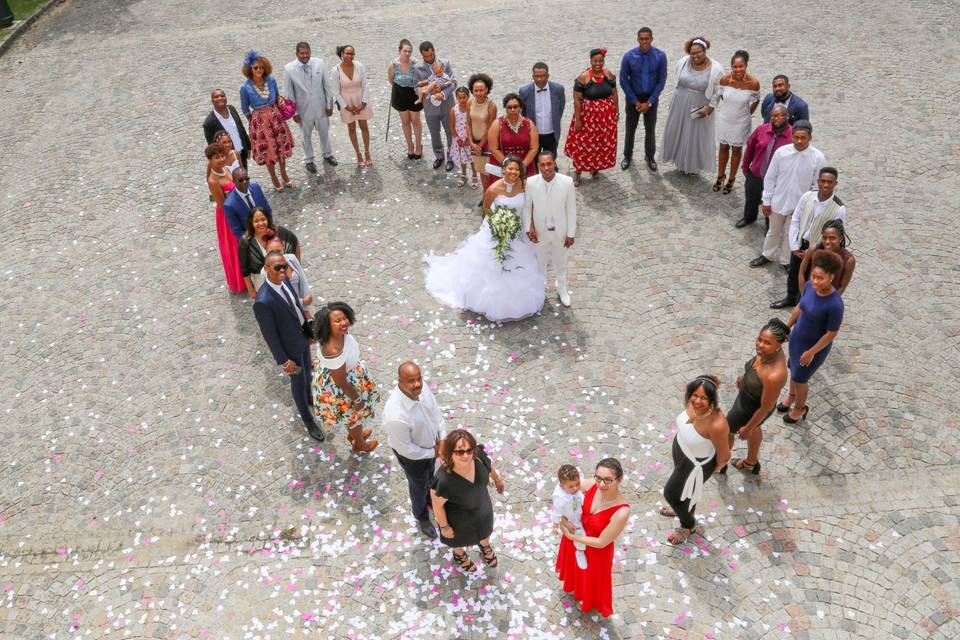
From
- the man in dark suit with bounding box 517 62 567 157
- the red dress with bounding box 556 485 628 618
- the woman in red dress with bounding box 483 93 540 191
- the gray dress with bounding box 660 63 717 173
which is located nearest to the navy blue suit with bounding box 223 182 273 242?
the woman in red dress with bounding box 483 93 540 191

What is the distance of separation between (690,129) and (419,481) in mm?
7034

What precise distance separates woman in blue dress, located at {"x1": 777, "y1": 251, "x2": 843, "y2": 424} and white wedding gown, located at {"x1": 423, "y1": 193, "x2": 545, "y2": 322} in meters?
2.99

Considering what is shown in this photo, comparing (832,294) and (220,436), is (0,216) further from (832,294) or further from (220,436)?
(832,294)

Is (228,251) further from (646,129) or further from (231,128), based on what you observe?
(646,129)

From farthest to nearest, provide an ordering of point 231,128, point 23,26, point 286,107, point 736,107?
point 23,26 < point 286,107 < point 231,128 < point 736,107

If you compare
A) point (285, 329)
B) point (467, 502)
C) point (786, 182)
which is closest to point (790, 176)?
point (786, 182)

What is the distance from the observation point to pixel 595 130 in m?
11.2

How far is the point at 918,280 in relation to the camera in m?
9.30

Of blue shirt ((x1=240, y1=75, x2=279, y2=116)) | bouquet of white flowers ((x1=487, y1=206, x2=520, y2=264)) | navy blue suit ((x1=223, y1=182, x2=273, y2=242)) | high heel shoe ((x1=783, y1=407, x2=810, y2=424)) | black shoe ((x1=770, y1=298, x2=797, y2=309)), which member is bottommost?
high heel shoe ((x1=783, y1=407, x2=810, y2=424))

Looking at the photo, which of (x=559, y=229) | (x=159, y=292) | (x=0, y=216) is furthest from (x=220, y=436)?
(x=0, y=216)

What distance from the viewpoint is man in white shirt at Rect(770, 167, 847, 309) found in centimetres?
811

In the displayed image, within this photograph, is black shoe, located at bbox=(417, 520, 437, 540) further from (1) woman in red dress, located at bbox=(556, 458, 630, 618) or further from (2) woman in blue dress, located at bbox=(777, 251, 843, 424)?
(2) woman in blue dress, located at bbox=(777, 251, 843, 424)

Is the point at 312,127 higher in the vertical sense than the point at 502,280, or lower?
higher

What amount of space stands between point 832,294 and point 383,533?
4615 mm
